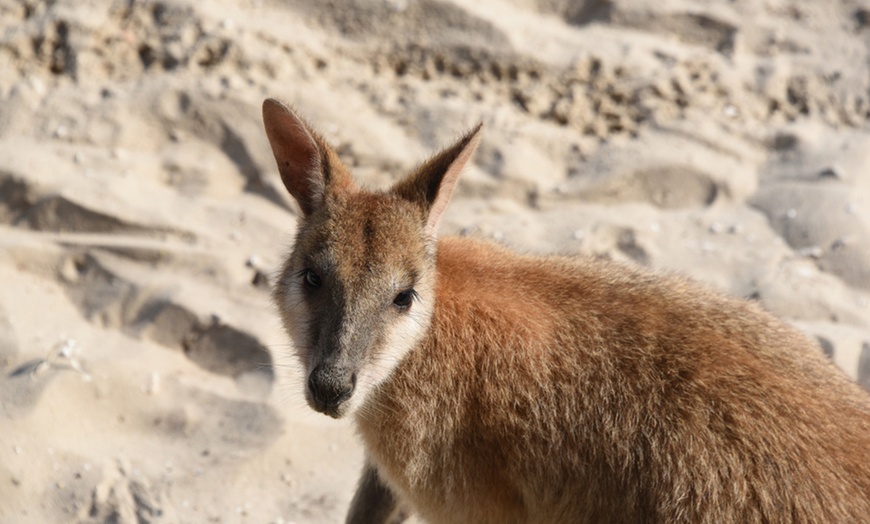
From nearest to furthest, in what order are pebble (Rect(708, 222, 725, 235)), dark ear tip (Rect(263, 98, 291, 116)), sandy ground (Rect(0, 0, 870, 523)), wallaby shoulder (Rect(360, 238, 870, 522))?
wallaby shoulder (Rect(360, 238, 870, 522))
dark ear tip (Rect(263, 98, 291, 116))
sandy ground (Rect(0, 0, 870, 523))
pebble (Rect(708, 222, 725, 235))

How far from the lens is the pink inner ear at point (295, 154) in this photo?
3.82 m

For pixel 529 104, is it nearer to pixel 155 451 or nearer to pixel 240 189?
pixel 240 189

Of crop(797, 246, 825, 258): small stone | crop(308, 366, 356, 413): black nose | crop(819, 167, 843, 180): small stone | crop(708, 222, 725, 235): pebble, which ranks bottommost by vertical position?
crop(708, 222, 725, 235): pebble

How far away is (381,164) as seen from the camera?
5801 millimetres

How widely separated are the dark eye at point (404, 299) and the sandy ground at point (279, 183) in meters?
1.21

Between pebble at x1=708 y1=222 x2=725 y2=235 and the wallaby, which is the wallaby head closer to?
the wallaby

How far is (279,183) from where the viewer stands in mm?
5707

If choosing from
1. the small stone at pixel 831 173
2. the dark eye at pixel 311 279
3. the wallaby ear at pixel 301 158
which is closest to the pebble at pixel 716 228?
the small stone at pixel 831 173

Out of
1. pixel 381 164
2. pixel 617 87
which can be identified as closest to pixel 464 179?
pixel 381 164

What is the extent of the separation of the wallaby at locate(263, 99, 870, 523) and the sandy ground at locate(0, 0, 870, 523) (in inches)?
42.2

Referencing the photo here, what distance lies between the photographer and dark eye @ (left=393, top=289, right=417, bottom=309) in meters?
3.66

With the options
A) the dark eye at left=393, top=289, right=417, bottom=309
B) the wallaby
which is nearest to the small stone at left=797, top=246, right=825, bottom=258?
the wallaby

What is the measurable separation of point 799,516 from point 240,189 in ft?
11.1

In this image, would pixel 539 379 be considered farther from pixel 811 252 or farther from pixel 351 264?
pixel 811 252
